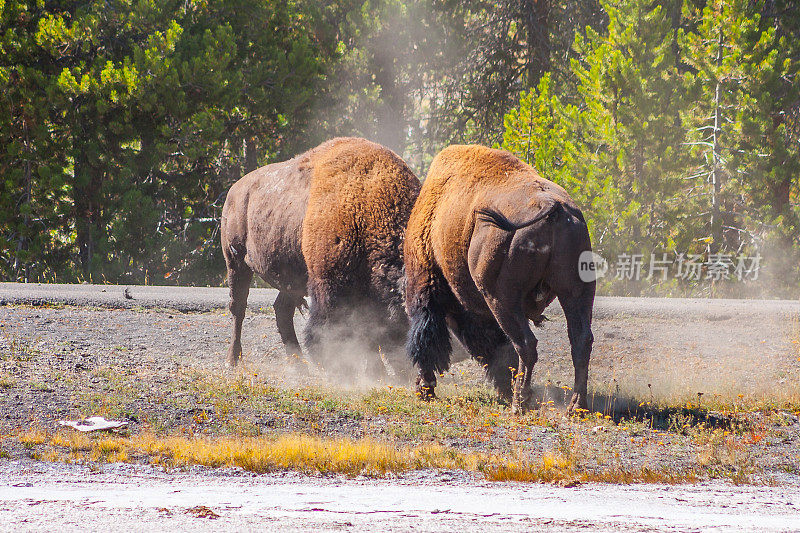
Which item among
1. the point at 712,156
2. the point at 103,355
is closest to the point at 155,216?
the point at 103,355

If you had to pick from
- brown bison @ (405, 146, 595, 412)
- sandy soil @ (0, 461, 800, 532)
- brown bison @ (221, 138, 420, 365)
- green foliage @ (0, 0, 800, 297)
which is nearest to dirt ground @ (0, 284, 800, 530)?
sandy soil @ (0, 461, 800, 532)

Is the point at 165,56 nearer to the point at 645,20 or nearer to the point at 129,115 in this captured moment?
the point at 129,115

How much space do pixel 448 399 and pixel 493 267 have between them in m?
1.52

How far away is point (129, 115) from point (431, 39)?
1169cm

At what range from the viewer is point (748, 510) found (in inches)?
164

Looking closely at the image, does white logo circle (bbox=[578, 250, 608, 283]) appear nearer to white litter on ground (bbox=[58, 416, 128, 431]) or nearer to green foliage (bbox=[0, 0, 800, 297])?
white litter on ground (bbox=[58, 416, 128, 431])

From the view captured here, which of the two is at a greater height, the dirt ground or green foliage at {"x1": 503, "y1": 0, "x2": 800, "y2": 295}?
green foliage at {"x1": 503, "y1": 0, "x2": 800, "y2": 295}

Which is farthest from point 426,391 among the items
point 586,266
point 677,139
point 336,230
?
point 677,139

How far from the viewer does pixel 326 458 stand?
16.7 feet

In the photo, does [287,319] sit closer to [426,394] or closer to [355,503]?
[426,394]

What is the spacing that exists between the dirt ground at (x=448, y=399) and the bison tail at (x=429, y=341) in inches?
13.9

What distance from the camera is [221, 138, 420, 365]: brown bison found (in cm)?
773

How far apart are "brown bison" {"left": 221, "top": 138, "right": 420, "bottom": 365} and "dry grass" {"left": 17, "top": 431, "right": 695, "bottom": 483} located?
91.2 inches

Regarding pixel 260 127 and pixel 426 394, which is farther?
pixel 260 127
